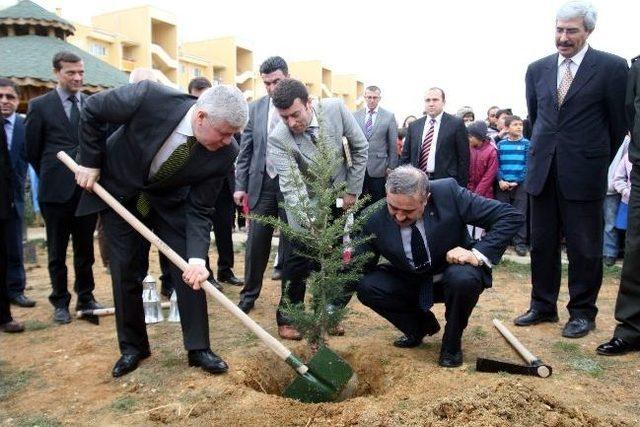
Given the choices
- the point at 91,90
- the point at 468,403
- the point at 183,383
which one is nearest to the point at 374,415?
the point at 468,403

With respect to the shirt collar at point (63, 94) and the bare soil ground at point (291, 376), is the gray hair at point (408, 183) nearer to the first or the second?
the bare soil ground at point (291, 376)

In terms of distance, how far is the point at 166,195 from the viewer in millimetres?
3736

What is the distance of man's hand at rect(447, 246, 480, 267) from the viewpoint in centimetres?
364

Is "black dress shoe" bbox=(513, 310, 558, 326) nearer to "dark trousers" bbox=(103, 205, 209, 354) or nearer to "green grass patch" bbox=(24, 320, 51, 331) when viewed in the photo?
"dark trousers" bbox=(103, 205, 209, 354)

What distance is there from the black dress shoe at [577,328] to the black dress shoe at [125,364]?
3.23m

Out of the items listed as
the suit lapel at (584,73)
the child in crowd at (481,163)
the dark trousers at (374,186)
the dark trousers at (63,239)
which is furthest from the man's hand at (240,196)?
the child in crowd at (481,163)

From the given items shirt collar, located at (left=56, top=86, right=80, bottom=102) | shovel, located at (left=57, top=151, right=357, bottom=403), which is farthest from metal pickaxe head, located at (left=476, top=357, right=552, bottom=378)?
shirt collar, located at (left=56, top=86, right=80, bottom=102)

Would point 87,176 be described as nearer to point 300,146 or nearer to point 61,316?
point 300,146

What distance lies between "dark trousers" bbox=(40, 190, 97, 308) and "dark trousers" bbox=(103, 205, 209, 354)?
4.28ft

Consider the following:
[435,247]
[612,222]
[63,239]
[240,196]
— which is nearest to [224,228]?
[240,196]

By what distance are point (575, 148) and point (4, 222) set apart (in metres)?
4.75

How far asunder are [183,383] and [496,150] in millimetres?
6130

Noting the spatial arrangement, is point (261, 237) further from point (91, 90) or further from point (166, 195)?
point (91, 90)

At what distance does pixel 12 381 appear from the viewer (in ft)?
12.0
